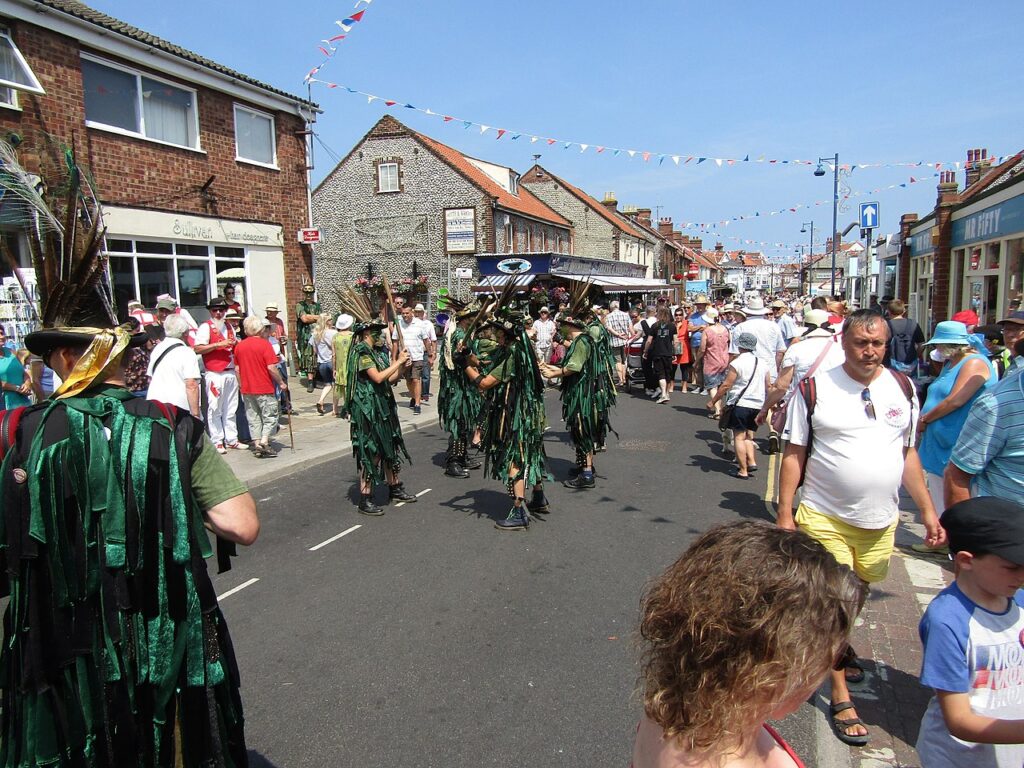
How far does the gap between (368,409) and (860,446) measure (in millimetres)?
4357

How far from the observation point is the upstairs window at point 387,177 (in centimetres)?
2953

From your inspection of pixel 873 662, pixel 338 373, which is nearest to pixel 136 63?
pixel 338 373

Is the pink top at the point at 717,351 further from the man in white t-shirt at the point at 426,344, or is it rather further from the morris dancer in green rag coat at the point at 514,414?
the morris dancer in green rag coat at the point at 514,414

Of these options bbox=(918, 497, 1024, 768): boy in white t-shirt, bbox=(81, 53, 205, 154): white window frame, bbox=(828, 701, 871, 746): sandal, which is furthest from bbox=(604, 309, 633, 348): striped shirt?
bbox=(918, 497, 1024, 768): boy in white t-shirt

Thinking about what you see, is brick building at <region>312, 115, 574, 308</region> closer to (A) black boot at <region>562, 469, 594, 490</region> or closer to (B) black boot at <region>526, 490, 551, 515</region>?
(A) black boot at <region>562, 469, 594, 490</region>

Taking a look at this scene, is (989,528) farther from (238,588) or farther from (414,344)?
(414,344)

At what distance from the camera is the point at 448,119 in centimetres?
1474

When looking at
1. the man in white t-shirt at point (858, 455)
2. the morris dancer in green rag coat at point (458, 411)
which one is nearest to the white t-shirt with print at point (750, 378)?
the morris dancer in green rag coat at point (458, 411)

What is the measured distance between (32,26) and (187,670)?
12333 millimetres

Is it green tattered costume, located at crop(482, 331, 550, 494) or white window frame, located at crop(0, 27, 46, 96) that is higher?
white window frame, located at crop(0, 27, 46, 96)

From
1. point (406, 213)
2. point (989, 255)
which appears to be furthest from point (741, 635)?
point (406, 213)

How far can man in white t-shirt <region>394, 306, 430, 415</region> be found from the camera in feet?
39.3

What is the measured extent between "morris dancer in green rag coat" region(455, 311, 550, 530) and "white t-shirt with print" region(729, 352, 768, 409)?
2588 millimetres

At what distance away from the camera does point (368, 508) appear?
6660mm
